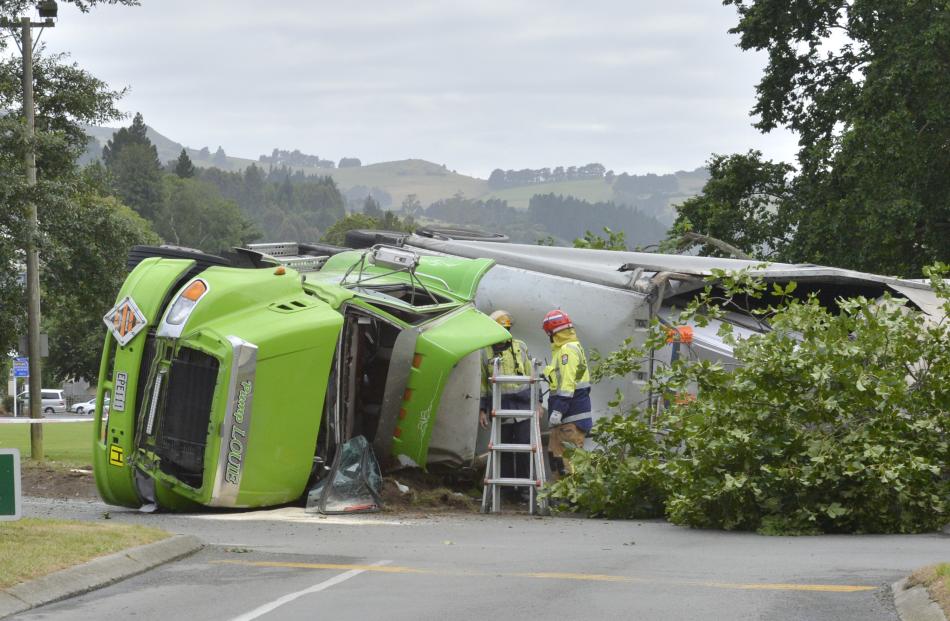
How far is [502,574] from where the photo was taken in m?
8.33

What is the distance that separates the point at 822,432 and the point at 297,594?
204 inches

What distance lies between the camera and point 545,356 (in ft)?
47.1

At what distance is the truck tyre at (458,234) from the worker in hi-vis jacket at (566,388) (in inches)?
189

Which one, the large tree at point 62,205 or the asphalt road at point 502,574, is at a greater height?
the large tree at point 62,205

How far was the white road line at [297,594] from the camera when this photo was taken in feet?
22.9

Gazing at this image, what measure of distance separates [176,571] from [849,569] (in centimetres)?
404

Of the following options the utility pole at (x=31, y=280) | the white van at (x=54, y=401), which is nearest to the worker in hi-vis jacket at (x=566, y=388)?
the utility pole at (x=31, y=280)

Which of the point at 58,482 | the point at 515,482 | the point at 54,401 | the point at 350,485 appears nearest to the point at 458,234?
the point at 58,482

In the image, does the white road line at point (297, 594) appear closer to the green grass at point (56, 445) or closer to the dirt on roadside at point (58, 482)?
the dirt on roadside at point (58, 482)

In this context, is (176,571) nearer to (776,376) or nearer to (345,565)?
(345,565)

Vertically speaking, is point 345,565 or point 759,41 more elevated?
point 759,41

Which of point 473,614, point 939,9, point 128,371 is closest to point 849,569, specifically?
point 473,614

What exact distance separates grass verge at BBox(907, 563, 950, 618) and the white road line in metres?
3.16

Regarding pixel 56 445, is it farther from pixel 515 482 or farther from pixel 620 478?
pixel 620 478
